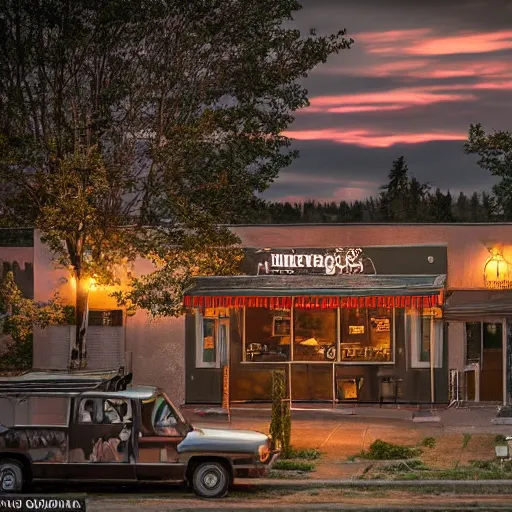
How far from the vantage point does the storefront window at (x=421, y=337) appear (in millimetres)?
30875

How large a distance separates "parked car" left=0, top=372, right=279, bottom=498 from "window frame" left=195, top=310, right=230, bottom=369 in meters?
12.5

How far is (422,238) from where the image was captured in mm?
30891

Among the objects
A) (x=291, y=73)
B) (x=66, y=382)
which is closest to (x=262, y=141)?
(x=291, y=73)

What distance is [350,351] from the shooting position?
103ft

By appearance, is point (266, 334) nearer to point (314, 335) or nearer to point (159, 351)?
point (314, 335)

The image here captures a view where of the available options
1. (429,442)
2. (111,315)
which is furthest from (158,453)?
(111,315)

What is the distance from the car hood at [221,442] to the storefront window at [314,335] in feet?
40.5

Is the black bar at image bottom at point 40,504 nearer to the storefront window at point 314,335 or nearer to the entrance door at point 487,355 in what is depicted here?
the storefront window at point 314,335

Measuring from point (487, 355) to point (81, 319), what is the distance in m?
10.2

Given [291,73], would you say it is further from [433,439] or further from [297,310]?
[433,439]

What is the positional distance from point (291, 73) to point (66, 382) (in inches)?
586

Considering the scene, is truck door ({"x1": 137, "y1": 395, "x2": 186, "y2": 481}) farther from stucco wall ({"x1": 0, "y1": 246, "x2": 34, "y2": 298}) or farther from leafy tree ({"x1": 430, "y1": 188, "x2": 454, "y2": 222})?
leafy tree ({"x1": 430, "y1": 188, "x2": 454, "y2": 222})

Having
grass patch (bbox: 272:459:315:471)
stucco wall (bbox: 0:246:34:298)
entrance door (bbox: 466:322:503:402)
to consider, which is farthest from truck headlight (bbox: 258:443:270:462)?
stucco wall (bbox: 0:246:34:298)

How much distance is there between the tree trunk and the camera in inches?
1125
